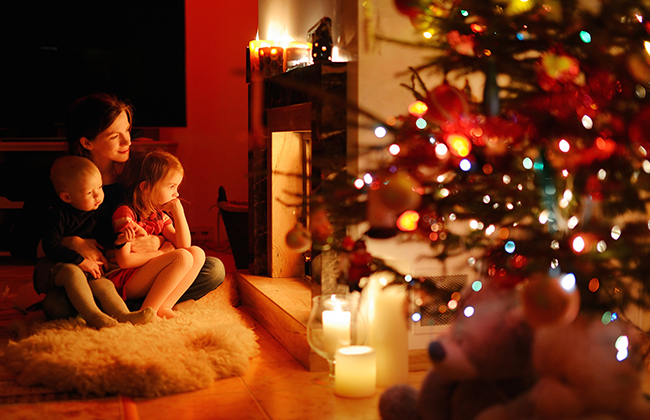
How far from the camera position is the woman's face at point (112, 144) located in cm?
248

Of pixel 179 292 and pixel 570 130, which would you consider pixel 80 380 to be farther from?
pixel 570 130

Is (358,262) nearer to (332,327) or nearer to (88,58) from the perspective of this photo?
(332,327)

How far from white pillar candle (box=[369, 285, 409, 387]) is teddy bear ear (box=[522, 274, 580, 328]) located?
94 cm

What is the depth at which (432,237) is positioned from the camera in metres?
1.30

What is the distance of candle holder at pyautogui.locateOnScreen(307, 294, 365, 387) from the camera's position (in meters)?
1.88

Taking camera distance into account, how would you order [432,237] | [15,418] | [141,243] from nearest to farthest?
[432,237]
[15,418]
[141,243]

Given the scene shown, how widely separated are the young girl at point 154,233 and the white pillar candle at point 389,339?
2.67 feet

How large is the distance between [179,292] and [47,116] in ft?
6.90

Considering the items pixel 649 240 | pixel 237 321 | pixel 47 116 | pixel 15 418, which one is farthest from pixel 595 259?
pixel 47 116

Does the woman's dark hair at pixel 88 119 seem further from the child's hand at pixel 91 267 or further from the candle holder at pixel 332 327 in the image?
the candle holder at pixel 332 327

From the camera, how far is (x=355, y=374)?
1830 mm

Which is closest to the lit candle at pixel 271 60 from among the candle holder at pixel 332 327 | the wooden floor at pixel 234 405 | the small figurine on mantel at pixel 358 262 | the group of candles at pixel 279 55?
the group of candles at pixel 279 55

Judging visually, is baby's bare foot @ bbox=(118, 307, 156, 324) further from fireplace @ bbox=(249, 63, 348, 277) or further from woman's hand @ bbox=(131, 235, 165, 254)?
fireplace @ bbox=(249, 63, 348, 277)

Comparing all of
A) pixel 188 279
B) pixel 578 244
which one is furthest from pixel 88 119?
pixel 578 244
